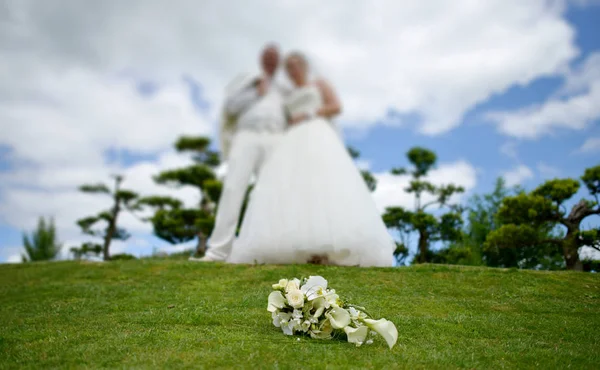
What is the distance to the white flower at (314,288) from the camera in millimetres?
4020

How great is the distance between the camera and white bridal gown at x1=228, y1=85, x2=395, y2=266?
320 inches

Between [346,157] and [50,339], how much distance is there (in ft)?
20.1

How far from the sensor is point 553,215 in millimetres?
11492

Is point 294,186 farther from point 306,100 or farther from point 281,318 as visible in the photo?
point 281,318

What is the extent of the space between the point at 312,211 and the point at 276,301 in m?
4.16

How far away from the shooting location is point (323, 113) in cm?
981

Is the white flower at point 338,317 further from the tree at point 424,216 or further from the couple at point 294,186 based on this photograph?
the tree at point 424,216

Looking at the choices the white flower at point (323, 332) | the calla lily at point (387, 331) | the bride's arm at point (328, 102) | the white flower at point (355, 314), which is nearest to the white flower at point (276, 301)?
the white flower at point (323, 332)

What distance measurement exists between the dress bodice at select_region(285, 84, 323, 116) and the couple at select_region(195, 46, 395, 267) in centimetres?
2

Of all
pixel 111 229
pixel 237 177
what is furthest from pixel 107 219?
pixel 237 177

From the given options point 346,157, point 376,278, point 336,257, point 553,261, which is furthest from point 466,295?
point 553,261

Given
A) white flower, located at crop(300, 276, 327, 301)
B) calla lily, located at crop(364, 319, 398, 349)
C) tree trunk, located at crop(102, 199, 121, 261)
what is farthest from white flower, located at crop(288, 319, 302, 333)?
tree trunk, located at crop(102, 199, 121, 261)

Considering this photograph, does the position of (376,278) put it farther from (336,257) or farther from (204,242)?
(204,242)

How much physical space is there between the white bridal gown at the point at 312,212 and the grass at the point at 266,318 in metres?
0.52
